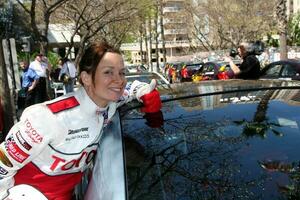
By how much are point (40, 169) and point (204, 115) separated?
0.91 m

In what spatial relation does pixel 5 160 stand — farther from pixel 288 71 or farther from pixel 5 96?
pixel 288 71

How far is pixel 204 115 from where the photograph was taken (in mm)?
2656

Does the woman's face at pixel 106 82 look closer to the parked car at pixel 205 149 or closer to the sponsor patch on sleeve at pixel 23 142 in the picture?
the parked car at pixel 205 149

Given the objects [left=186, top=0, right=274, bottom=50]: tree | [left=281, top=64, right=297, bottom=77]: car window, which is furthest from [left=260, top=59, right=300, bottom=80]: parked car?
[left=186, top=0, right=274, bottom=50]: tree

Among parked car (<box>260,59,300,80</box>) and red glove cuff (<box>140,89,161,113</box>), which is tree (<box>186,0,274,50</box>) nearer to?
parked car (<box>260,59,300,80</box>)

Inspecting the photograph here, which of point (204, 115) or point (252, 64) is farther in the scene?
point (252, 64)

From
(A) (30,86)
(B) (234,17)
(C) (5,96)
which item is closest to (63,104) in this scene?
(C) (5,96)

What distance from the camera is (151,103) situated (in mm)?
2742

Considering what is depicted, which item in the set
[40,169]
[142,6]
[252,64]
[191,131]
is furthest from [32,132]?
[142,6]

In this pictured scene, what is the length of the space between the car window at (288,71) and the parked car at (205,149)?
33.1 feet

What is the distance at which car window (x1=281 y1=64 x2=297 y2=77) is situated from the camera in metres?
12.6

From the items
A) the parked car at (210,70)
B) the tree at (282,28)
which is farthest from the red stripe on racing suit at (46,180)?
the tree at (282,28)

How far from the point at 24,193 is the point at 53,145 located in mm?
273

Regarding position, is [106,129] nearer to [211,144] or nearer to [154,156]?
[154,156]
